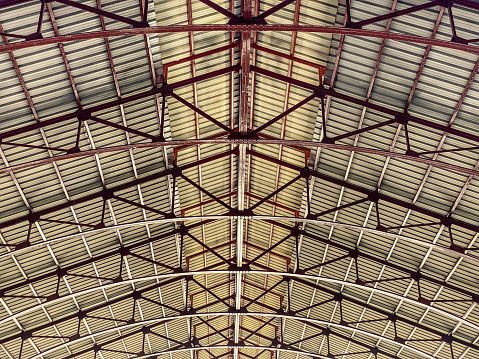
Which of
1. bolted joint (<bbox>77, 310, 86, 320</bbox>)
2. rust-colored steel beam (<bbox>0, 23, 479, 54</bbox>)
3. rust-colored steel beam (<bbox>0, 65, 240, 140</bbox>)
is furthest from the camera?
bolted joint (<bbox>77, 310, 86, 320</bbox>)

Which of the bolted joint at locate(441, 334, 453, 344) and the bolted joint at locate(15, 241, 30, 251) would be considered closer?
the bolted joint at locate(15, 241, 30, 251)

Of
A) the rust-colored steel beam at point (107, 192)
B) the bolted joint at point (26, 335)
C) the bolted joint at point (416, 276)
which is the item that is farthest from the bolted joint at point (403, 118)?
the bolted joint at point (26, 335)

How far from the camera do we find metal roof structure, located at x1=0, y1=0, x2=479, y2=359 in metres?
20.2

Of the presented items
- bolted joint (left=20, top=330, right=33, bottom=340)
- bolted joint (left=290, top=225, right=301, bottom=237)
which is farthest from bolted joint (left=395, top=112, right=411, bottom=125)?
bolted joint (left=20, top=330, right=33, bottom=340)

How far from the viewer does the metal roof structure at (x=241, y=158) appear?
796 inches

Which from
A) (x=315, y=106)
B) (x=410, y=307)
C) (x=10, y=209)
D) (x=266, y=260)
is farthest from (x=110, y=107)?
(x=410, y=307)

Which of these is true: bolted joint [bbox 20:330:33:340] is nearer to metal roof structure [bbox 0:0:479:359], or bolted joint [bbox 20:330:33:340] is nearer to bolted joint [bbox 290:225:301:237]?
metal roof structure [bbox 0:0:479:359]

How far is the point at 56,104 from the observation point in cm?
2230

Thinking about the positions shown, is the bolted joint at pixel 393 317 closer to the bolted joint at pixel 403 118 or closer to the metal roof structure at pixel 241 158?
the metal roof structure at pixel 241 158

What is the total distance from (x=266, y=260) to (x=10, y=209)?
20250mm

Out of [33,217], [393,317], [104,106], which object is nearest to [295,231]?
[393,317]

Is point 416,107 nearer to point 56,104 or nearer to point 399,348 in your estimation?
point 56,104

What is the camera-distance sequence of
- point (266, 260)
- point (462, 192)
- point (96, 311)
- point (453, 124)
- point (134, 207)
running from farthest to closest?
point (266, 260) < point (96, 311) < point (134, 207) < point (462, 192) < point (453, 124)

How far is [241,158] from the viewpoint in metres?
27.3
